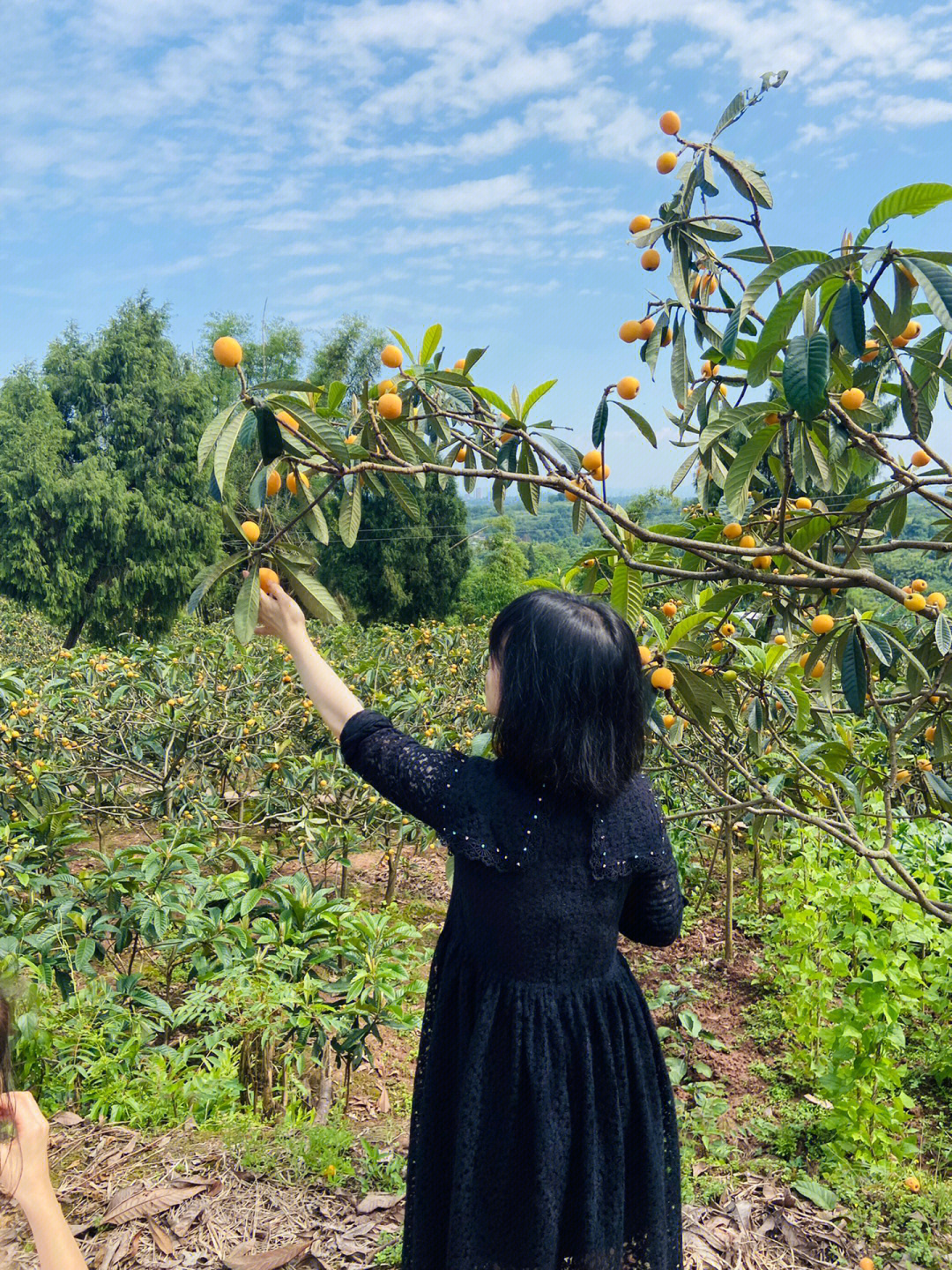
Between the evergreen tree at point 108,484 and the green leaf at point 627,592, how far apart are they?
40.6ft

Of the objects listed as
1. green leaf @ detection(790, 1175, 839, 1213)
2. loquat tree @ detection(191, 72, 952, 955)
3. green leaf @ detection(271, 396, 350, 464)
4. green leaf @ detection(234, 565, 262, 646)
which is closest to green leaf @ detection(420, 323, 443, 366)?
loquat tree @ detection(191, 72, 952, 955)

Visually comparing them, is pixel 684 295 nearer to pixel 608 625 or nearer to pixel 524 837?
pixel 608 625

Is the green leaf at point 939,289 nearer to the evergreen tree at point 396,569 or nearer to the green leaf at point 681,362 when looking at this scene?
the green leaf at point 681,362

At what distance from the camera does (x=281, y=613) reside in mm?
1304

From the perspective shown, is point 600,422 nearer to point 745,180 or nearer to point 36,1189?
point 745,180

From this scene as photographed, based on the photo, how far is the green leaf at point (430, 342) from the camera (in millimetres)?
1759

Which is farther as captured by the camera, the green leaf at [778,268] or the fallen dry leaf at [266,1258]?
the fallen dry leaf at [266,1258]

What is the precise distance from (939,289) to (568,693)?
67 cm

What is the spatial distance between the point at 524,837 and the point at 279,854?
364 centimetres

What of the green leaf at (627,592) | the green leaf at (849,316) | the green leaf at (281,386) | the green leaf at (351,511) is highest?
the green leaf at (849,316)

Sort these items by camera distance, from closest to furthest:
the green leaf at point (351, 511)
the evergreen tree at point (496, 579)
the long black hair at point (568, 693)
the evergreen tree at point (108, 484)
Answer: the long black hair at point (568, 693), the green leaf at point (351, 511), the evergreen tree at point (108, 484), the evergreen tree at point (496, 579)

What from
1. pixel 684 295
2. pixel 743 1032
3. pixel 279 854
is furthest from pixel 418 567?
pixel 684 295

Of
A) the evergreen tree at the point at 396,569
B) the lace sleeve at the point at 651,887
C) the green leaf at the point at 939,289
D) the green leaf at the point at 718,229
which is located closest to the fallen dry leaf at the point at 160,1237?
the lace sleeve at the point at 651,887

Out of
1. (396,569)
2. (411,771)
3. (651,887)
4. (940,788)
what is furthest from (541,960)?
(396,569)
